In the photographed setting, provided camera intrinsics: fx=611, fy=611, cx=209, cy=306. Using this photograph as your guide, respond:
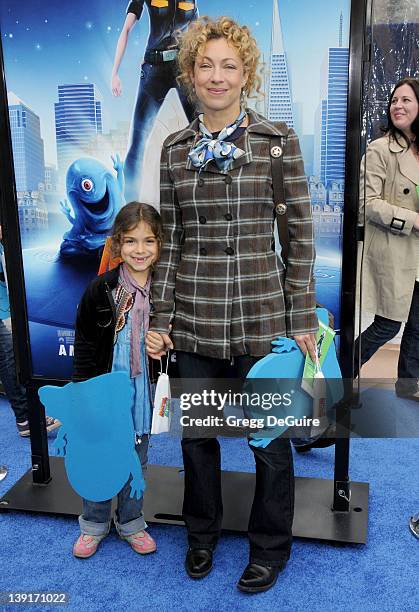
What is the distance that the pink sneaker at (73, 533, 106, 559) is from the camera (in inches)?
73.9

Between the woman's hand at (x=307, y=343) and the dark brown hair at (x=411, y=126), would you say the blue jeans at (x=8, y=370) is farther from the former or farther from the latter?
the dark brown hair at (x=411, y=126)

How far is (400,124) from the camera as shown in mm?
2236

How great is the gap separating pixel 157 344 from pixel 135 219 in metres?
0.36

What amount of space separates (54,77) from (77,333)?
0.79 meters

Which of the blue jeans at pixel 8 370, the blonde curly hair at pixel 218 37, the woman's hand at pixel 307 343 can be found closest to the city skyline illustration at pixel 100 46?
the blonde curly hair at pixel 218 37

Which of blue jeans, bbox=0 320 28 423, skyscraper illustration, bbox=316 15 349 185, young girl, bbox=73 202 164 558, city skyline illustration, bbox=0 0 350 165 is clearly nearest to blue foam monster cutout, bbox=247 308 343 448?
young girl, bbox=73 202 164 558

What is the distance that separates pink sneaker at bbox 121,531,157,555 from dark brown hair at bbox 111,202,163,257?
91cm

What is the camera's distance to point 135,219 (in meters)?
1.71

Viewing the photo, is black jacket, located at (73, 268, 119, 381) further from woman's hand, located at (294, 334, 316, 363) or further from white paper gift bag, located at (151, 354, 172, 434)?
woman's hand, located at (294, 334, 316, 363)

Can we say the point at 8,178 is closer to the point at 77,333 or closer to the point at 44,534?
the point at 77,333

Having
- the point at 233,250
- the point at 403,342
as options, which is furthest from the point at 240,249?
the point at 403,342

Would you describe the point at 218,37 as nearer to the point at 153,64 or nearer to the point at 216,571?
the point at 153,64

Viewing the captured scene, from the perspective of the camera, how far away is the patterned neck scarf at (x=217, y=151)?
4.93ft

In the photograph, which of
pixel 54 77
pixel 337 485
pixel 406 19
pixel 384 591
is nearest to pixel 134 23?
pixel 54 77
